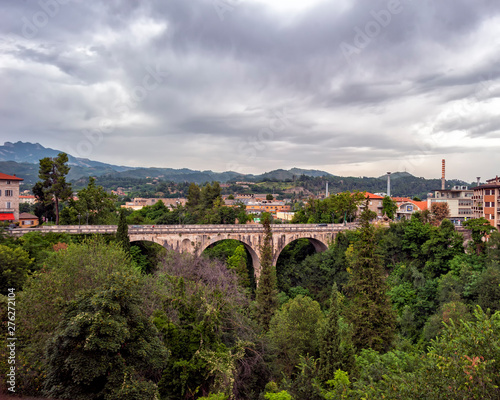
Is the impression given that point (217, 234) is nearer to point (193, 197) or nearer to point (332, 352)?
point (332, 352)

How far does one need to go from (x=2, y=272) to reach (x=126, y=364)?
14077mm

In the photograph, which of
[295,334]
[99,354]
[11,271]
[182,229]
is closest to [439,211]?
[295,334]

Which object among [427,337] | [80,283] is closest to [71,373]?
[80,283]

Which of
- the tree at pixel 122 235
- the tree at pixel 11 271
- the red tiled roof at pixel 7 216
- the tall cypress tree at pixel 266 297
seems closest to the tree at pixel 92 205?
the red tiled roof at pixel 7 216

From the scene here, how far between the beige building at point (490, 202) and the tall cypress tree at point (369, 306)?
2013cm

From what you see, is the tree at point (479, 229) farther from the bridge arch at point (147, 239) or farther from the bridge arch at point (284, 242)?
the bridge arch at point (147, 239)

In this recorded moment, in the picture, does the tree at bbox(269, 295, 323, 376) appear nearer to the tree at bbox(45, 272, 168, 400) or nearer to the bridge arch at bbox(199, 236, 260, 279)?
the tree at bbox(45, 272, 168, 400)

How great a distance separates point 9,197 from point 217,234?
23.9 m

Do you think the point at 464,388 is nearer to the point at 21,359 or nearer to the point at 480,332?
the point at 480,332

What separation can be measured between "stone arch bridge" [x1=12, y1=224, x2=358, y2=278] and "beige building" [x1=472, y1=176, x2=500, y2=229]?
47.9 ft

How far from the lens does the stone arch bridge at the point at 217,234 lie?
36.7m

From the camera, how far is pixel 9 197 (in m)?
38.0

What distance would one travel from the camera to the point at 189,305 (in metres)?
14.8

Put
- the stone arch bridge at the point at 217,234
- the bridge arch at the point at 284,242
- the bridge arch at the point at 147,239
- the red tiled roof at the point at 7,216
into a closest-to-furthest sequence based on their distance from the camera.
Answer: the stone arch bridge at the point at 217,234 → the red tiled roof at the point at 7,216 → the bridge arch at the point at 147,239 → the bridge arch at the point at 284,242
